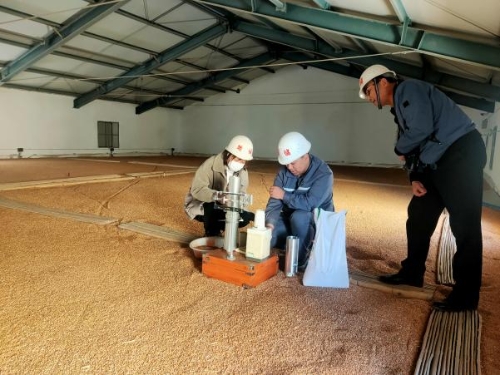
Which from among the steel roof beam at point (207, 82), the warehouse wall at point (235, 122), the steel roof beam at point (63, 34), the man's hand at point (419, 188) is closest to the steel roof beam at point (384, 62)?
the steel roof beam at point (207, 82)

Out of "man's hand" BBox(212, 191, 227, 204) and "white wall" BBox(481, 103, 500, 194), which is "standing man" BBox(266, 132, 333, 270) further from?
"white wall" BBox(481, 103, 500, 194)

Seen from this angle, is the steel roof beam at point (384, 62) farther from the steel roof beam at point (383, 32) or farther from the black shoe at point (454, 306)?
the black shoe at point (454, 306)

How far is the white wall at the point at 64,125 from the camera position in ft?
34.2

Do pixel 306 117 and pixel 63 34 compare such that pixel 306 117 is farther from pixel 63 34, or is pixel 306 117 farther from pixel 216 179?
pixel 216 179

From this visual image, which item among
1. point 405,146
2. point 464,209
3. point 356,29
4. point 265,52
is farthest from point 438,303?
point 265,52

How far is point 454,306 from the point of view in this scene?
1.80 metres

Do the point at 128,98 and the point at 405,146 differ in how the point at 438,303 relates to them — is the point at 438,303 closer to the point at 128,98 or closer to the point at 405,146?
the point at 405,146

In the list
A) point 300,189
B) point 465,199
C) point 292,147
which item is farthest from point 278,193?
point 465,199

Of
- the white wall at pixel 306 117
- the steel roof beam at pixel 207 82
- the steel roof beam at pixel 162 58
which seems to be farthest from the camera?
the white wall at pixel 306 117

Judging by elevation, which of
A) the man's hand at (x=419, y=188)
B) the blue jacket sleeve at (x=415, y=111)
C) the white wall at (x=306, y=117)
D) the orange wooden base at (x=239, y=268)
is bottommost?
the orange wooden base at (x=239, y=268)

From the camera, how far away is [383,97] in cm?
193

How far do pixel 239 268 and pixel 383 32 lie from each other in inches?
176

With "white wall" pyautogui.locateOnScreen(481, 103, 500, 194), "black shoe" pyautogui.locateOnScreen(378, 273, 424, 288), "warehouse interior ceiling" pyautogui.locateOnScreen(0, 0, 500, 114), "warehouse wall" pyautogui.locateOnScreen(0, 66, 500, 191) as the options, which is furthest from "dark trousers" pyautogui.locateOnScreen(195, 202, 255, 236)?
"warehouse wall" pyautogui.locateOnScreen(0, 66, 500, 191)

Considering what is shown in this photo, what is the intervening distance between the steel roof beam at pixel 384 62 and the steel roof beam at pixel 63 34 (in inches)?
135
